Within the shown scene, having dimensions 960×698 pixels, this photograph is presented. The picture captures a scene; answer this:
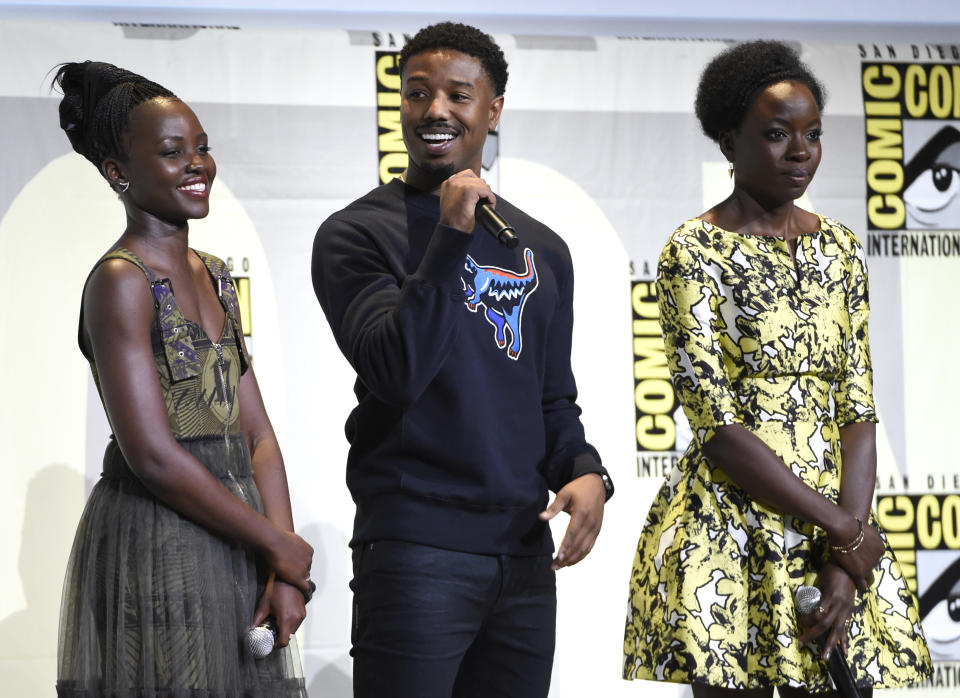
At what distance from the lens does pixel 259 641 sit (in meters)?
1.83

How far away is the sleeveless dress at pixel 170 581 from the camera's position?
1.78 metres

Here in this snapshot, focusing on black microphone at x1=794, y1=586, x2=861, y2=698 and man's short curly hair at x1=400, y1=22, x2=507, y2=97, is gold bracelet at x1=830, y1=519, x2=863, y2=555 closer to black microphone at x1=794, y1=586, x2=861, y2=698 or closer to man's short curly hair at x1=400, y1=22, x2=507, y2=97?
black microphone at x1=794, y1=586, x2=861, y2=698

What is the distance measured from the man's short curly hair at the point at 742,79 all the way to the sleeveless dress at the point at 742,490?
24 centimetres

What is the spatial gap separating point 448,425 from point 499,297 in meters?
0.25

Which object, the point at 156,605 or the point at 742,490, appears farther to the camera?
the point at 742,490

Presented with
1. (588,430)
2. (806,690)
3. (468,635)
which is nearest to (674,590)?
(806,690)

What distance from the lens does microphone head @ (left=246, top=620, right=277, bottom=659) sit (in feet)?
5.98

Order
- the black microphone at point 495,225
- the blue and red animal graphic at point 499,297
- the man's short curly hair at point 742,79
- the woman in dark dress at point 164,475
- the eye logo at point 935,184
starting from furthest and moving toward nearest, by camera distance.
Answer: the eye logo at point 935,184, the man's short curly hair at point 742,79, the blue and red animal graphic at point 499,297, the woman in dark dress at point 164,475, the black microphone at point 495,225

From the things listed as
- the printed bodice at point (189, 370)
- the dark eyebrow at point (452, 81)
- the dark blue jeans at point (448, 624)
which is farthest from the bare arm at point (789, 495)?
the printed bodice at point (189, 370)

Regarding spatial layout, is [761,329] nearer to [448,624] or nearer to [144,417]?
[448,624]

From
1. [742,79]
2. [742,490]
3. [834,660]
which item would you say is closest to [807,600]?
[834,660]

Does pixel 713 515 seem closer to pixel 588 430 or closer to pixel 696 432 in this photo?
pixel 696 432

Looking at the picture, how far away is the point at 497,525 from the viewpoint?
1890mm

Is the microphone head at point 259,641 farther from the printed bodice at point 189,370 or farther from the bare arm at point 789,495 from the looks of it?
the bare arm at point 789,495
